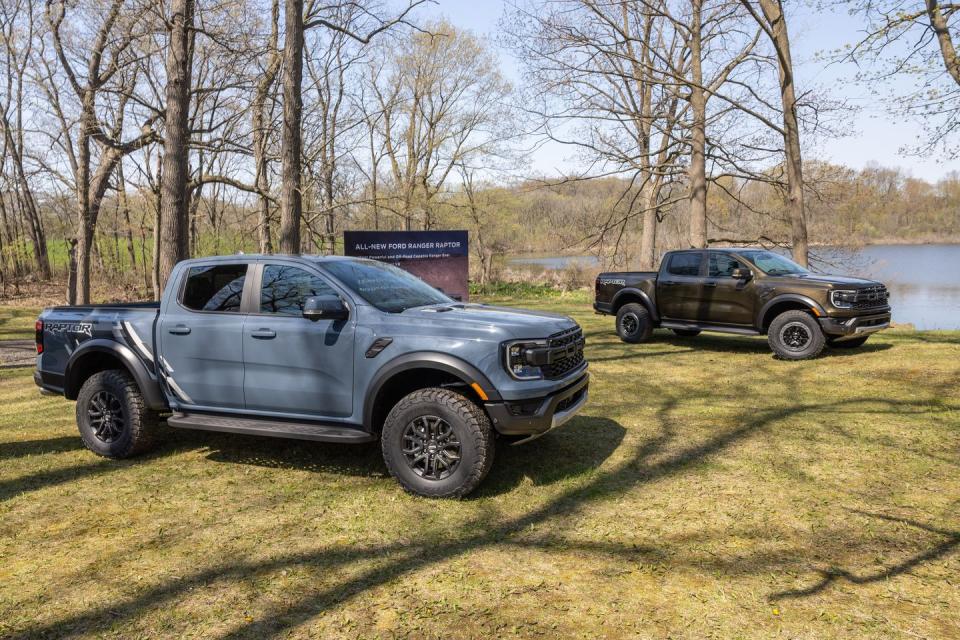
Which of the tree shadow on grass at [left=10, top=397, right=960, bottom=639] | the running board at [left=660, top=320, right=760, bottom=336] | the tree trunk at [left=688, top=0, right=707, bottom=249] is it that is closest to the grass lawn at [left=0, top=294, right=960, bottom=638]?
the tree shadow on grass at [left=10, top=397, right=960, bottom=639]

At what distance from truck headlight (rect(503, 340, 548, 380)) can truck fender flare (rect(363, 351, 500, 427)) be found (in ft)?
0.66

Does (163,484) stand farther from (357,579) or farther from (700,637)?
(700,637)

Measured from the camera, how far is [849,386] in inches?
311

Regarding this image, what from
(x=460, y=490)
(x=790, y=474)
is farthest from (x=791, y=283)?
(x=460, y=490)

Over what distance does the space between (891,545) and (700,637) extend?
1.70 meters

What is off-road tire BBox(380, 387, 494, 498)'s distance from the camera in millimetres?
4285

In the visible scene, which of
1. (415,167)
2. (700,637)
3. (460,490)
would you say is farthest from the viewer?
(415,167)

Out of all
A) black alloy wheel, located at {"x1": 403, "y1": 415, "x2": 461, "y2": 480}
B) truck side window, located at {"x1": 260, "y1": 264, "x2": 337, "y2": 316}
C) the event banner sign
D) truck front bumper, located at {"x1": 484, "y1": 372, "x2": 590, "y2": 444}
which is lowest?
black alloy wheel, located at {"x1": 403, "y1": 415, "x2": 461, "y2": 480}

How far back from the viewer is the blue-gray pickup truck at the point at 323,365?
4.36 m

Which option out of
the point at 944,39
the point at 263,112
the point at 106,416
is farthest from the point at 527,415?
the point at 263,112

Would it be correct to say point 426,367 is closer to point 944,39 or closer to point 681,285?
point 681,285

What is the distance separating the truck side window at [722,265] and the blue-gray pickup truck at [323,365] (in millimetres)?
6341

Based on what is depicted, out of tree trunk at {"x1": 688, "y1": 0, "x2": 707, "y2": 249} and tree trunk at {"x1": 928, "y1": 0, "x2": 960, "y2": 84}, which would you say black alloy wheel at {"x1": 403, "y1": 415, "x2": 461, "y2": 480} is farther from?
tree trunk at {"x1": 688, "y1": 0, "x2": 707, "y2": 249}

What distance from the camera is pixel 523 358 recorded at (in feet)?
14.5
